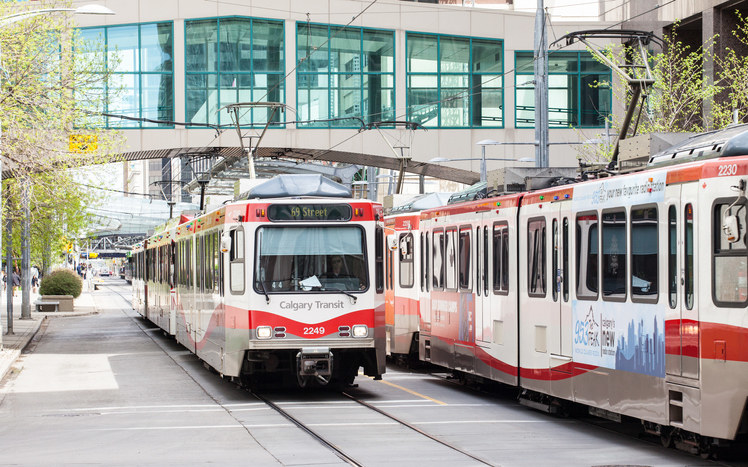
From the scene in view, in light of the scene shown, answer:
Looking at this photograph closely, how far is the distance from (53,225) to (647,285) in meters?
31.3

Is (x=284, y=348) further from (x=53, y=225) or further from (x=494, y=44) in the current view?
(x=494, y=44)

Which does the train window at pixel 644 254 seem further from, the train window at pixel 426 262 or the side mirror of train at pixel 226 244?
the train window at pixel 426 262

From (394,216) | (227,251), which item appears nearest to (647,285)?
(227,251)

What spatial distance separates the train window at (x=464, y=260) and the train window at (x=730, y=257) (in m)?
7.06

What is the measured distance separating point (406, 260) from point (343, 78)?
84.7 feet

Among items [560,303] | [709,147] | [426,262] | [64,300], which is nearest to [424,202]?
[426,262]

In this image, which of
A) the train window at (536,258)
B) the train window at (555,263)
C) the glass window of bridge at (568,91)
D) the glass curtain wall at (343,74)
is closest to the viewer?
the train window at (555,263)

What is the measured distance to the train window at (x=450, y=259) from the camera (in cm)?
1800

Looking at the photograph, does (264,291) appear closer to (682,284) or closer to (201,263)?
(201,263)

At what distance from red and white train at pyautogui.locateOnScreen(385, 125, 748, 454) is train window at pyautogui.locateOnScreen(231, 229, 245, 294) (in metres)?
3.28

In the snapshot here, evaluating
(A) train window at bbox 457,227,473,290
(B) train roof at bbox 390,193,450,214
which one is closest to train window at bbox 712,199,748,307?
(A) train window at bbox 457,227,473,290

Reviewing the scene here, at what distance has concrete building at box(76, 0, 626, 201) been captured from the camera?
44656 millimetres

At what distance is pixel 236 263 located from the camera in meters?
17.1

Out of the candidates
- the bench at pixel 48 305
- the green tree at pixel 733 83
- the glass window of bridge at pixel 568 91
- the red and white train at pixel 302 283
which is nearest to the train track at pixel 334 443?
the red and white train at pixel 302 283
